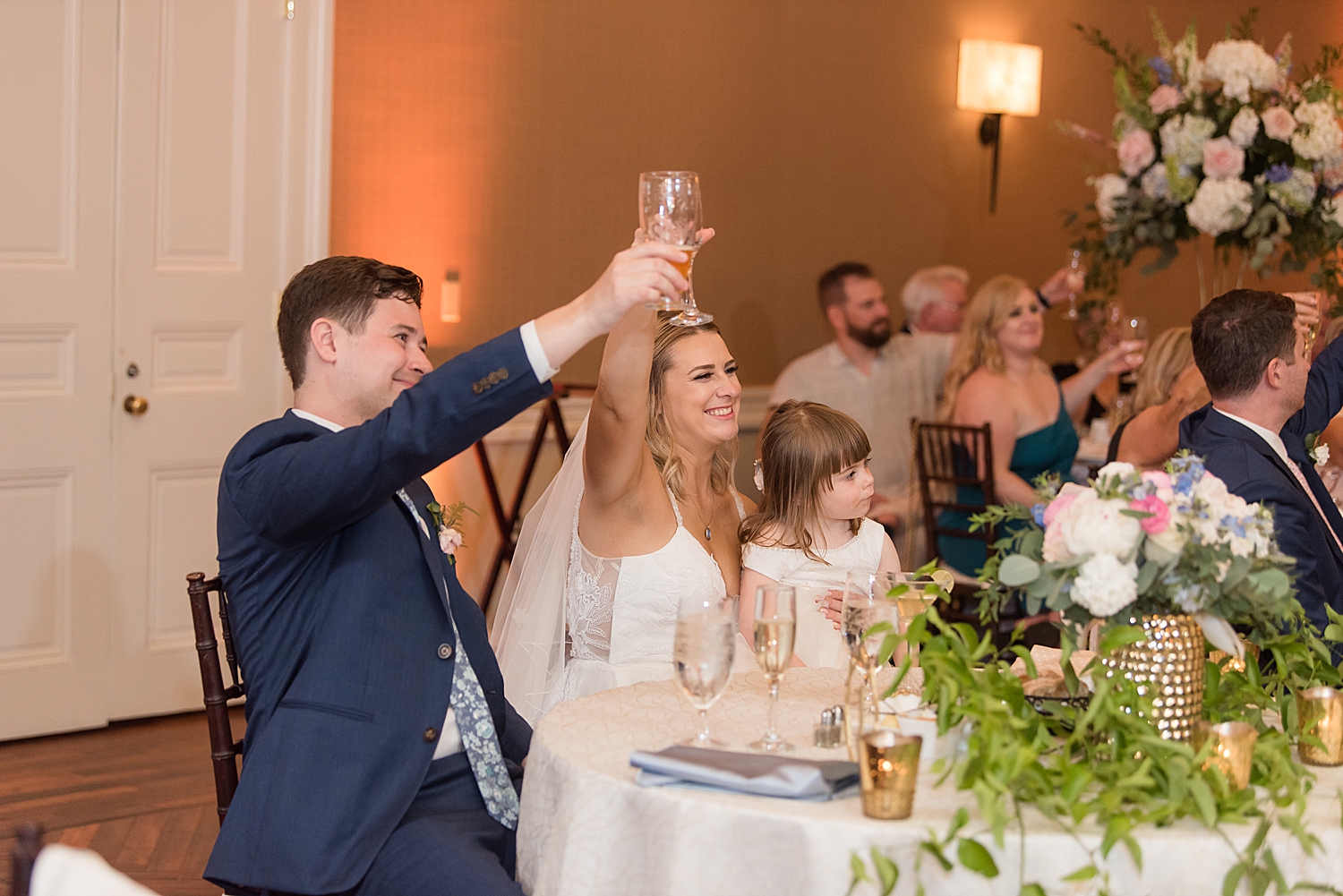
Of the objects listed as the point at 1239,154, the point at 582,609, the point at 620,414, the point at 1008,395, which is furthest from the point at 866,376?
the point at 620,414

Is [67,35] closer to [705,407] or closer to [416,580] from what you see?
[705,407]

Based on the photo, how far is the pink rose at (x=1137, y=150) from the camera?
4.64 meters

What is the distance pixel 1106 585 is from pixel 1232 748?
23cm

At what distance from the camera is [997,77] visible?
6895 millimetres

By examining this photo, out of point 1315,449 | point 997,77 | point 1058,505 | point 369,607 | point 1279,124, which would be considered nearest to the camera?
point 1058,505

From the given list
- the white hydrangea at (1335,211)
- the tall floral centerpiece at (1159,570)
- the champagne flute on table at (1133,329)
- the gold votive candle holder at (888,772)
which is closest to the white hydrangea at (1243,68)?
the white hydrangea at (1335,211)

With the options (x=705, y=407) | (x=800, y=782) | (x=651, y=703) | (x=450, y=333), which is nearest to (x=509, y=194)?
(x=450, y=333)

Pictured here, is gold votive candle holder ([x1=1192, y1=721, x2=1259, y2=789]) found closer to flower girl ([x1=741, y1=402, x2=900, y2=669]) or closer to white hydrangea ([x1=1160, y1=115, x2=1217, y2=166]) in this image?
flower girl ([x1=741, y1=402, x2=900, y2=669])

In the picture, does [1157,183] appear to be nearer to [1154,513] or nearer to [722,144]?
[722,144]

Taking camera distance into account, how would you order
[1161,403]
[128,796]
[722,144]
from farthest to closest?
[722,144], [1161,403], [128,796]

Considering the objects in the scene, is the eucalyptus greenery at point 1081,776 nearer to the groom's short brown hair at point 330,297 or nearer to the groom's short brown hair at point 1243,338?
the groom's short brown hair at point 330,297

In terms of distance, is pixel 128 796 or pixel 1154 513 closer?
pixel 1154 513

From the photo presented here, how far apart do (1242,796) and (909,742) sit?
0.39 metres

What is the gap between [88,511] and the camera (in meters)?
Result: 4.33
